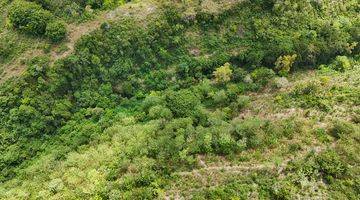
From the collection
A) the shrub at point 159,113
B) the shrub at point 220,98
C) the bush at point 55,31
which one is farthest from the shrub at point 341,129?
the bush at point 55,31

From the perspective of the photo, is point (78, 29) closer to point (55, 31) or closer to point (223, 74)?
point (55, 31)

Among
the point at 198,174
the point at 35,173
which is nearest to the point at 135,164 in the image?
the point at 198,174

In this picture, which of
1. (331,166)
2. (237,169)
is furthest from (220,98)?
(331,166)

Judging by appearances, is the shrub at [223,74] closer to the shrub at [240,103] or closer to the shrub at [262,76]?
the shrub at [262,76]

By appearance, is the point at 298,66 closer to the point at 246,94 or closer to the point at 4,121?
the point at 246,94

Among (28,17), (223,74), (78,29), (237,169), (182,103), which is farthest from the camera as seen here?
(78,29)

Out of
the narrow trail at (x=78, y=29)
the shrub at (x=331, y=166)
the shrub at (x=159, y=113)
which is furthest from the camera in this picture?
the narrow trail at (x=78, y=29)
